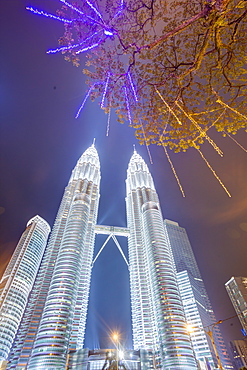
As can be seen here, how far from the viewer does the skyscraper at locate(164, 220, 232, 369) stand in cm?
10829

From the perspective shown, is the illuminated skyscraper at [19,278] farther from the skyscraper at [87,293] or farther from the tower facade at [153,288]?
the tower facade at [153,288]

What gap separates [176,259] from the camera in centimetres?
17562

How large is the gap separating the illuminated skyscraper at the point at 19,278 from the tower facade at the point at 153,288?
58.8 metres

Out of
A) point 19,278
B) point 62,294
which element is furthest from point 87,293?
point 19,278

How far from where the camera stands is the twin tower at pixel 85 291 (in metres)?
77.4

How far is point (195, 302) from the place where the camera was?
134375 millimetres

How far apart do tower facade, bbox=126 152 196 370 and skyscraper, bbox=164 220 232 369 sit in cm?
1362

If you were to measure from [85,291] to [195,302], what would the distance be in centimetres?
7190

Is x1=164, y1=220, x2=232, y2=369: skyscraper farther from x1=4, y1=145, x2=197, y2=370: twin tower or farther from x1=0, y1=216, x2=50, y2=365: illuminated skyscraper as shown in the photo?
x1=0, y1=216, x2=50, y2=365: illuminated skyscraper

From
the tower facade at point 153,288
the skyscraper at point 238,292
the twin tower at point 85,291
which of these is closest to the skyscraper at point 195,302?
the tower facade at point 153,288

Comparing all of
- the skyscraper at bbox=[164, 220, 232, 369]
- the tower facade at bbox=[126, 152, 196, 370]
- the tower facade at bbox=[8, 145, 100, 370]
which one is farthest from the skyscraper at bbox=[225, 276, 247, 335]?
the tower facade at bbox=[8, 145, 100, 370]

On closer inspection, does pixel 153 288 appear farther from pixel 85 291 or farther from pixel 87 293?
pixel 87 293

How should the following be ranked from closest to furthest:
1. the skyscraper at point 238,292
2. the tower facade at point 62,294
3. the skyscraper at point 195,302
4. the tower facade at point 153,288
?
1. the tower facade at point 62,294
2. the tower facade at point 153,288
3. the skyscraper at point 195,302
4. the skyscraper at point 238,292

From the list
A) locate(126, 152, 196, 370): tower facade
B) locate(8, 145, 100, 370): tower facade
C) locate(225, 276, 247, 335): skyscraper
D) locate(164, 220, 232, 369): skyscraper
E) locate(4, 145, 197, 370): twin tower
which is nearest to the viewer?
locate(8, 145, 100, 370): tower facade
